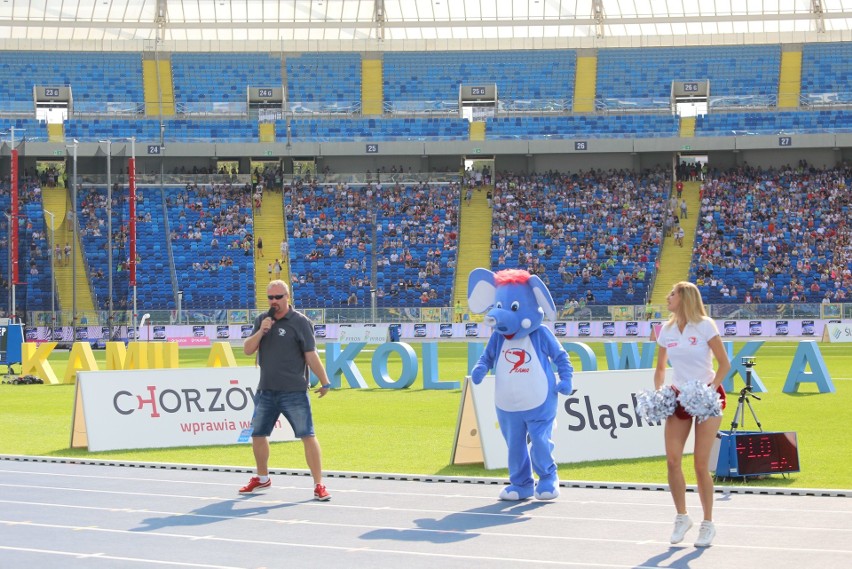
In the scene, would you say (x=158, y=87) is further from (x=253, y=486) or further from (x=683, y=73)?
(x=253, y=486)

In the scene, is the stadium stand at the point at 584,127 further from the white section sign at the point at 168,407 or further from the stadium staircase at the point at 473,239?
the white section sign at the point at 168,407

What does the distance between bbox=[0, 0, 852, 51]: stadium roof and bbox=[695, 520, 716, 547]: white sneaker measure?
5607cm

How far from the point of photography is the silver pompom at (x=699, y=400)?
8828 millimetres

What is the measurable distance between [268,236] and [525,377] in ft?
152

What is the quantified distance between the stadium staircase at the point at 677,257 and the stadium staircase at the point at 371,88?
1522 centimetres

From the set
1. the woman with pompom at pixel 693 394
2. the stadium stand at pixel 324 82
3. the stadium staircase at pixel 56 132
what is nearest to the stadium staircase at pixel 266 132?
the stadium stand at pixel 324 82

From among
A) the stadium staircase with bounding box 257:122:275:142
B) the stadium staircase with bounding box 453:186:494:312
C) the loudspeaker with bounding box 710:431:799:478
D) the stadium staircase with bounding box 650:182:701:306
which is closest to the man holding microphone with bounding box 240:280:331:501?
the loudspeaker with bounding box 710:431:799:478

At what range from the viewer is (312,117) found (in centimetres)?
6072

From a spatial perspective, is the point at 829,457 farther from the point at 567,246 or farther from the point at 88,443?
the point at 567,246

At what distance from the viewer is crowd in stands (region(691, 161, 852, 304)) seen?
51.7m

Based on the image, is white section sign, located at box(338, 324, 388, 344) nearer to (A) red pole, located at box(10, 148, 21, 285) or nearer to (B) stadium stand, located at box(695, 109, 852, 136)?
A: (A) red pole, located at box(10, 148, 21, 285)

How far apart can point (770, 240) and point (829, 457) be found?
41197 millimetres

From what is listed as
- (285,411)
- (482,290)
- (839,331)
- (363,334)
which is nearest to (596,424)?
(482,290)

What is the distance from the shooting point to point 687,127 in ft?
194
